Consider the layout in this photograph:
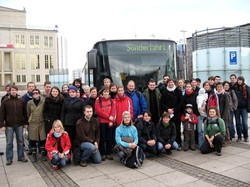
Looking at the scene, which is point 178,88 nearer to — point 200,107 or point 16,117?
point 200,107

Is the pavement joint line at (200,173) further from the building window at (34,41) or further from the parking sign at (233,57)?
the building window at (34,41)

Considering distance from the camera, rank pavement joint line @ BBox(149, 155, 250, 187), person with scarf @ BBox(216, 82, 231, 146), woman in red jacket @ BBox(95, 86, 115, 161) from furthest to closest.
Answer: person with scarf @ BBox(216, 82, 231, 146)
woman in red jacket @ BBox(95, 86, 115, 161)
pavement joint line @ BBox(149, 155, 250, 187)

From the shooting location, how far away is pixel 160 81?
29.9 feet

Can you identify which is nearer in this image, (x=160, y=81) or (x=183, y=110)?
(x=183, y=110)

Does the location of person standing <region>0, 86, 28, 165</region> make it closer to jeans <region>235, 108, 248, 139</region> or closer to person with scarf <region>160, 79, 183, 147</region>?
person with scarf <region>160, 79, 183, 147</region>

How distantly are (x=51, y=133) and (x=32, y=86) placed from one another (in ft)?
5.97

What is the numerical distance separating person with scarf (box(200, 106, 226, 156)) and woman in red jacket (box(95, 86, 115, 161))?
2.28 meters

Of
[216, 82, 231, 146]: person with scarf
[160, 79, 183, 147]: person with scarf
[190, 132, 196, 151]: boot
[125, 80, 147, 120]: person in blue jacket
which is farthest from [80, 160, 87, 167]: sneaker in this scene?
[216, 82, 231, 146]: person with scarf

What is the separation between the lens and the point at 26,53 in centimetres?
7388

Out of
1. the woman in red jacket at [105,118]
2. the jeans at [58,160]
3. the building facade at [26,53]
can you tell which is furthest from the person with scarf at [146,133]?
the building facade at [26,53]

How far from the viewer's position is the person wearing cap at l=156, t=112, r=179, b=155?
7285 mm

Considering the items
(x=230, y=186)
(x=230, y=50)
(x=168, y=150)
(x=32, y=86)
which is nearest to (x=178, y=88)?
(x=168, y=150)

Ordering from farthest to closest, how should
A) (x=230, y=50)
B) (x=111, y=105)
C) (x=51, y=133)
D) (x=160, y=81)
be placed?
(x=230, y=50) < (x=160, y=81) < (x=111, y=105) < (x=51, y=133)

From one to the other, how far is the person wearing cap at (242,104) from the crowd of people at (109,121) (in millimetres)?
587
